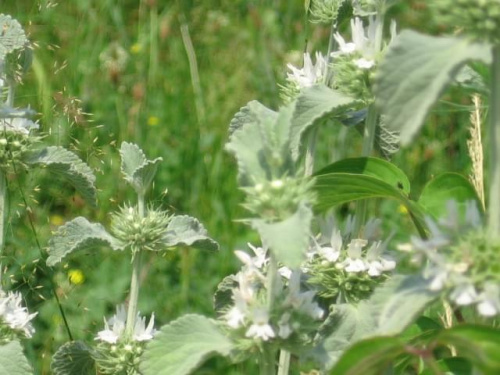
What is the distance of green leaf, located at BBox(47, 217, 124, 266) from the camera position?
1511mm

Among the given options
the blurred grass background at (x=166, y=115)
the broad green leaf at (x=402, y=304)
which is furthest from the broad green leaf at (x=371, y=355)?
the blurred grass background at (x=166, y=115)

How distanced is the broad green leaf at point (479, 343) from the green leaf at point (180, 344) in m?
0.32

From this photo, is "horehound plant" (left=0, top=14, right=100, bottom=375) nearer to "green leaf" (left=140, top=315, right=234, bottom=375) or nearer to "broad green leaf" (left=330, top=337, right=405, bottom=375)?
"green leaf" (left=140, top=315, right=234, bottom=375)

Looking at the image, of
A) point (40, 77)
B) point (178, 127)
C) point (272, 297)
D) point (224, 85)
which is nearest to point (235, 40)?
point (224, 85)

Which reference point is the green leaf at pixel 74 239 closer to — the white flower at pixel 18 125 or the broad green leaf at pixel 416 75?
the white flower at pixel 18 125

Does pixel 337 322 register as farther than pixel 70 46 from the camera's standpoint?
No

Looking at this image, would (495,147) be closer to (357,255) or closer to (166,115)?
(357,255)

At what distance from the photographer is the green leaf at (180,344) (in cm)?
119

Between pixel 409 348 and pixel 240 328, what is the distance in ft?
0.98

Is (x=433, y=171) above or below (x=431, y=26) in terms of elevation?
below

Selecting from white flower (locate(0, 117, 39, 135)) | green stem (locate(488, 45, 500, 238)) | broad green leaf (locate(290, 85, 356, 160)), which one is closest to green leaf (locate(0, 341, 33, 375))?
white flower (locate(0, 117, 39, 135))

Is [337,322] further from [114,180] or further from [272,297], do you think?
[114,180]

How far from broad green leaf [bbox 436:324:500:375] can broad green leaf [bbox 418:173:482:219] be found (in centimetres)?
49

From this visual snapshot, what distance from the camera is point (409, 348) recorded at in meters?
0.96
